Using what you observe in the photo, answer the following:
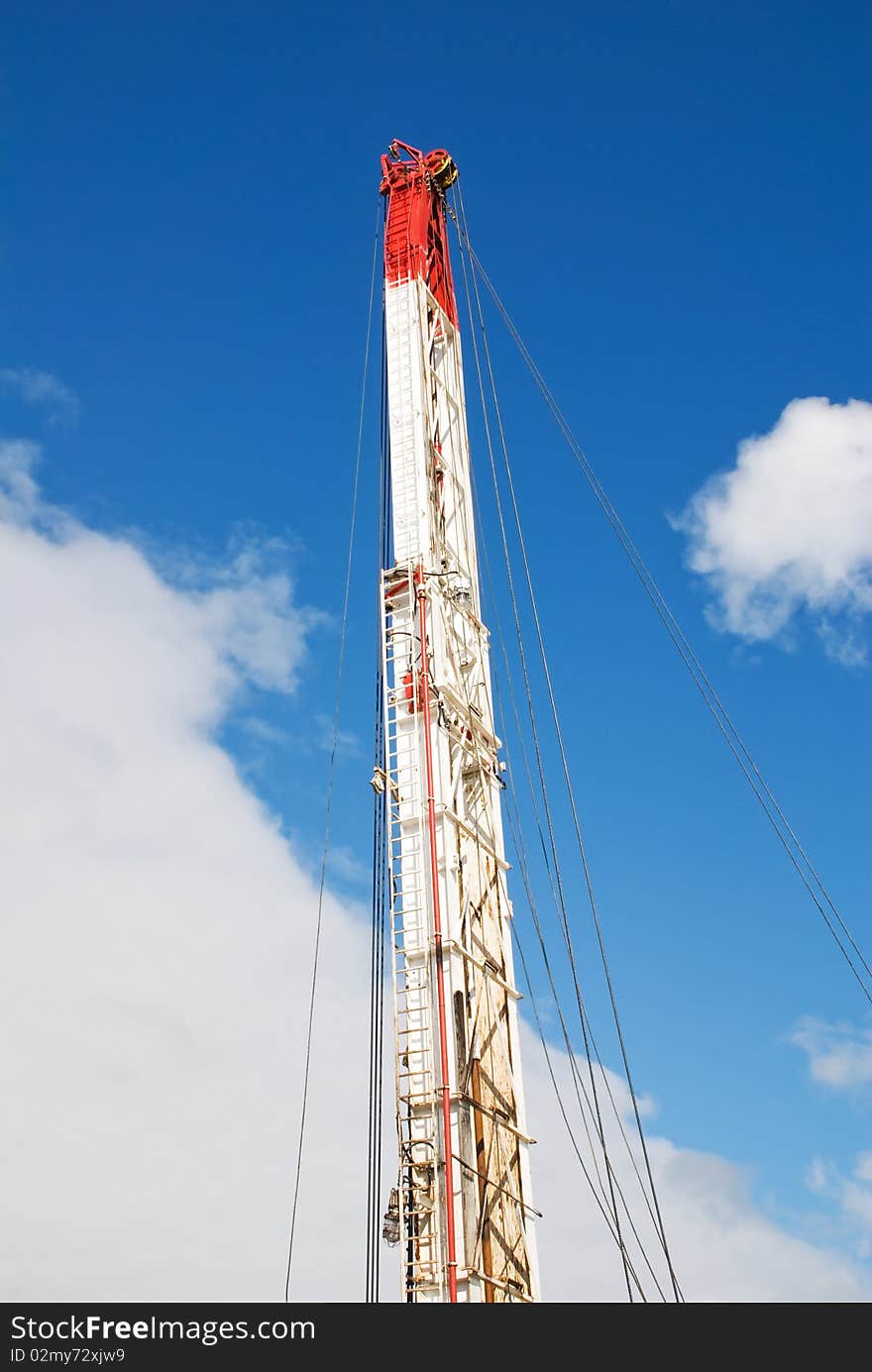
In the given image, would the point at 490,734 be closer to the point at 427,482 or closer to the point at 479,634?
the point at 479,634

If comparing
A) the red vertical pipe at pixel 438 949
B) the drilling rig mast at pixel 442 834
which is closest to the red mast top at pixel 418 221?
the drilling rig mast at pixel 442 834

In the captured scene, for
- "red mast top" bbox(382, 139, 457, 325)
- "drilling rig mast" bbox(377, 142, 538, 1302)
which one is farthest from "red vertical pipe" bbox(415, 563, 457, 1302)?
"red mast top" bbox(382, 139, 457, 325)

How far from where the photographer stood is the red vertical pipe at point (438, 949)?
15.2m

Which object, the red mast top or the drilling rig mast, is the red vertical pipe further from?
the red mast top

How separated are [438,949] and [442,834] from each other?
1907 mm

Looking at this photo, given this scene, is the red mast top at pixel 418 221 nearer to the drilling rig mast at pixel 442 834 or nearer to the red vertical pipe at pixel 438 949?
the drilling rig mast at pixel 442 834

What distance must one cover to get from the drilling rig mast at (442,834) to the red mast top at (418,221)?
0.04 metres

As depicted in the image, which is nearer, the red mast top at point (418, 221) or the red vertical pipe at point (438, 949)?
the red vertical pipe at point (438, 949)

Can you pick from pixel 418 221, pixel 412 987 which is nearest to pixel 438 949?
pixel 412 987

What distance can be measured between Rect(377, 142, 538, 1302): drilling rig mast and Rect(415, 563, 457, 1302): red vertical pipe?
0.03 m

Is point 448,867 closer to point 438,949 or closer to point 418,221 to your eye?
point 438,949

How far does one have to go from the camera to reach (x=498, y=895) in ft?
63.2

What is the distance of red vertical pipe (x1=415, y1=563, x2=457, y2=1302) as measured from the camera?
49.9 feet
